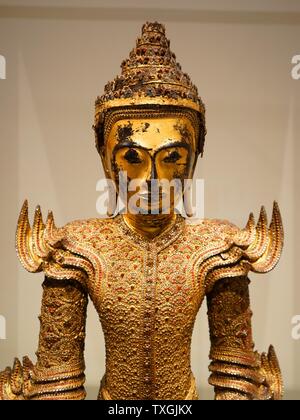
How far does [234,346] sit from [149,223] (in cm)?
43

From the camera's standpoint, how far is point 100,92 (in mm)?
1945

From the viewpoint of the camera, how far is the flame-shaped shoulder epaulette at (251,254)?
1.48 meters

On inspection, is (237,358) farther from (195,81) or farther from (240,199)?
(195,81)

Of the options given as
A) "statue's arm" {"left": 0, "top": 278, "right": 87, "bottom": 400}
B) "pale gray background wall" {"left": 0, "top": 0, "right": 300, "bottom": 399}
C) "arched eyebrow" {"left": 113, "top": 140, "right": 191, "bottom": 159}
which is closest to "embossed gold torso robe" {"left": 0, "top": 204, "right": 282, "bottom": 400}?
"statue's arm" {"left": 0, "top": 278, "right": 87, "bottom": 400}

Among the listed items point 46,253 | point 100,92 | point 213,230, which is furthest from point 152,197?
point 100,92

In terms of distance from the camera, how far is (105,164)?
1.54m

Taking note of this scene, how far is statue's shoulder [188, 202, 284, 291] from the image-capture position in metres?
1.48

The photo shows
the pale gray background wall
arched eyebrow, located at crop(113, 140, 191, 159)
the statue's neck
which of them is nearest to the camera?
arched eyebrow, located at crop(113, 140, 191, 159)

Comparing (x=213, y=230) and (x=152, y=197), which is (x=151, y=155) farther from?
(x=213, y=230)

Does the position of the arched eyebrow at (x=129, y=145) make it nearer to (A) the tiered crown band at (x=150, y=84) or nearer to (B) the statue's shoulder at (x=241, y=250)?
(A) the tiered crown band at (x=150, y=84)

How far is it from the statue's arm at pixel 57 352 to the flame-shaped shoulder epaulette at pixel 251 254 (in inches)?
15.5

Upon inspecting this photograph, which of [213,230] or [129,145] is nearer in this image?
[129,145]

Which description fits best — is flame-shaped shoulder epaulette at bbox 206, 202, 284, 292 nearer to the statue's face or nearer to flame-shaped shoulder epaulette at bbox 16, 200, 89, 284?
the statue's face

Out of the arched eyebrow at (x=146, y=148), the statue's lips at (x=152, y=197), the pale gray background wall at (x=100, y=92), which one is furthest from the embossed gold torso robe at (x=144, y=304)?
the pale gray background wall at (x=100, y=92)
